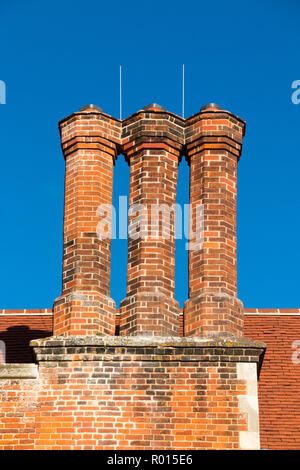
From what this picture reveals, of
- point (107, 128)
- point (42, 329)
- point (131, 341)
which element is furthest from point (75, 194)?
point (42, 329)

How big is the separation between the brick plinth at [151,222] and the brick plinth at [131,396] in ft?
1.47

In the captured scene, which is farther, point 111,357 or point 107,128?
point 107,128

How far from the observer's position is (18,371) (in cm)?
1416

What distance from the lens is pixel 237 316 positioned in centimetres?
1473

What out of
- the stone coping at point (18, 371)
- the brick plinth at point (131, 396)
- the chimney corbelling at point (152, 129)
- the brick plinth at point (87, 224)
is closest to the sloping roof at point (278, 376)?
the brick plinth at point (131, 396)

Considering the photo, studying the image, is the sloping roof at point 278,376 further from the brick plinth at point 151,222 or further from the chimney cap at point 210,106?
the chimney cap at point 210,106

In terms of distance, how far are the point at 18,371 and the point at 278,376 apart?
5448 millimetres

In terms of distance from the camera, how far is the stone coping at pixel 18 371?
555 inches

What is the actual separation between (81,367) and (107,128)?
3358 millimetres
